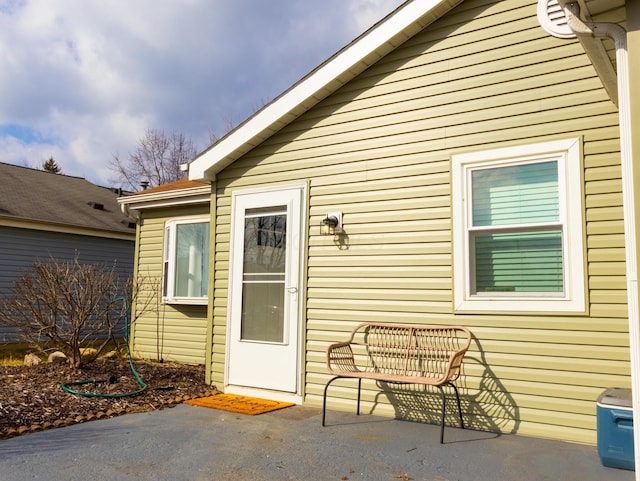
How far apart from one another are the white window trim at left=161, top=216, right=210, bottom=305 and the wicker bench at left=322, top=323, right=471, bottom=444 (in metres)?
3.44

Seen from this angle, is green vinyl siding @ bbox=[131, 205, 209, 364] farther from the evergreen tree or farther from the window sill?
the evergreen tree

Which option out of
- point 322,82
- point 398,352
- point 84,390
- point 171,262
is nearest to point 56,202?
point 171,262

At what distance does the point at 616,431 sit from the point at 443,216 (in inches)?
80.7

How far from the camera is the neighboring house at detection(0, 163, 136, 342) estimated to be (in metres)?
10.7

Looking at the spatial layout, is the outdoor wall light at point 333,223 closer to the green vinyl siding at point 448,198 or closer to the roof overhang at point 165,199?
the green vinyl siding at point 448,198

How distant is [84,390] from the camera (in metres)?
5.44

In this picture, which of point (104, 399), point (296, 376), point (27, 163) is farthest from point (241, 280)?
point (27, 163)

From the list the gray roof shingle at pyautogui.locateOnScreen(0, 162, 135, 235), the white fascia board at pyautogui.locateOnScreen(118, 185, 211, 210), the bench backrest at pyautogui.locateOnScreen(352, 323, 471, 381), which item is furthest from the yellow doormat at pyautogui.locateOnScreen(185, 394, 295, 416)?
the gray roof shingle at pyautogui.locateOnScreen(0, 162, 135, 235)

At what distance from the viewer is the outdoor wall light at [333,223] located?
16.4ft

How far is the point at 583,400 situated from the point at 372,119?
302cm

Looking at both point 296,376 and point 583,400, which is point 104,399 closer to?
point 296,376

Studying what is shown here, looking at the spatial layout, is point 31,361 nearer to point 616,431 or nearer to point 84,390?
point 84,390

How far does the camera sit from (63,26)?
8883 millimetres

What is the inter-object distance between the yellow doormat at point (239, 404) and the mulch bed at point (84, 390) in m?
0.19
